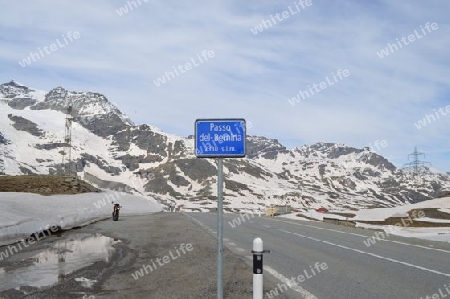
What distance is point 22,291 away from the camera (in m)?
9.63

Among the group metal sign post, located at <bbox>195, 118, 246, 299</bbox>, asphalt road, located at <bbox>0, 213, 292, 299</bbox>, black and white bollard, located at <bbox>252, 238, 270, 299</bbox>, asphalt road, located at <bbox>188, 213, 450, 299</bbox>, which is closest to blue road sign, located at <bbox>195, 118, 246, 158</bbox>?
metal sign post, located at <bbox>195, 118, 246, 299</bbox>

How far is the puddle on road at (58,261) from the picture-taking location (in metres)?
10.9

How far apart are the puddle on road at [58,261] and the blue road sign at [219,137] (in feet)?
18.4

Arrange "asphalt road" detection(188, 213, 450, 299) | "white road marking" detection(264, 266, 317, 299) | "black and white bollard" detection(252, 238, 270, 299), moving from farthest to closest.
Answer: "asphalt road" detection(188, 213, 450, 299) → "white road marking" detection(264, 266, 317, 299) → "black and white bollard" detection(252, 238, 270, 299)

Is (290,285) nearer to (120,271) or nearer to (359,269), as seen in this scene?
(359,269)

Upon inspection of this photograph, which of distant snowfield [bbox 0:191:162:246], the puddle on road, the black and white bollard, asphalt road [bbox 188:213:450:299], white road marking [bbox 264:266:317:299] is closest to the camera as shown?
the black and white bollard

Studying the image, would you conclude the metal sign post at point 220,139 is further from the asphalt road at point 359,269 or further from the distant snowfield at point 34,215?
the distant snowfield at point 34,215

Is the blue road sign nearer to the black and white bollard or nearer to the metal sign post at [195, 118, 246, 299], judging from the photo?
the metal sign post at [195, 118, 246, 299]

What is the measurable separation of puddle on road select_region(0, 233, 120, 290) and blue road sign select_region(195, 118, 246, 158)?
220 inches

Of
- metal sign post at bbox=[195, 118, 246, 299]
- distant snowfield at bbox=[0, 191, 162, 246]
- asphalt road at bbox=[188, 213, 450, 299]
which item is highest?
metal sign post at bbox=[195, 118, 246, 299]

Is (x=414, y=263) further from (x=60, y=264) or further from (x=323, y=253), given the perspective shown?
(x=60, y=264)

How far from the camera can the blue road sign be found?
7090 millimetres

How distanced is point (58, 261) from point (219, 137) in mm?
8967

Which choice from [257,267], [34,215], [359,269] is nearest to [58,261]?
[359,269]
